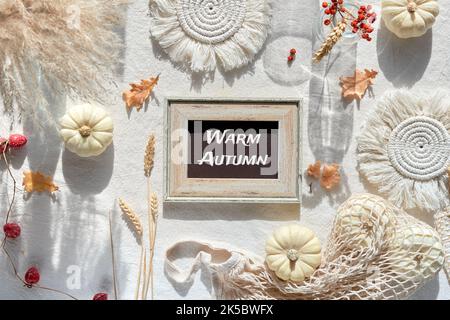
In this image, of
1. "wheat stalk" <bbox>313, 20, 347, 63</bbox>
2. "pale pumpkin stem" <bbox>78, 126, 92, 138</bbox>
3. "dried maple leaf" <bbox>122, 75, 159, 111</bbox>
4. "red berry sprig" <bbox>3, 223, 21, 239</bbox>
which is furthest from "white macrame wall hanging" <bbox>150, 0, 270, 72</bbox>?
"red berry sprig" <bbox>3, 223, 21, 239</bbox>

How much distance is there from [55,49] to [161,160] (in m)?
0.48

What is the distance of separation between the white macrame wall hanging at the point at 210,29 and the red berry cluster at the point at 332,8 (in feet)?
0.61

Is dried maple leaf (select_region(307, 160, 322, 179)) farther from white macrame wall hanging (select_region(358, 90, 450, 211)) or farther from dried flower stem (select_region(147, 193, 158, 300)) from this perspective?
dried flower stem (select_region(147, 193, 158, 300))

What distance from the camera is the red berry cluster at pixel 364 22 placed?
153cm

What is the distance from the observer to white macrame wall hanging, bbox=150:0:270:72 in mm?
1588

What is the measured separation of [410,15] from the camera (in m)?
1.53

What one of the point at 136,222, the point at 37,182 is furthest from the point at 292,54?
the point at 37,182

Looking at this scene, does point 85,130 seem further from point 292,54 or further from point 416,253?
point 416,253

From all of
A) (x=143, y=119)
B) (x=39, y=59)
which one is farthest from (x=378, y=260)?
(x=39, y=59)

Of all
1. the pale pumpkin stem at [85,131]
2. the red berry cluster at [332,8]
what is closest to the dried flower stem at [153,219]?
the pale pumpkin stem at [85,131]

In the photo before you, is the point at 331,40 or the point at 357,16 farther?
the point at 357,16

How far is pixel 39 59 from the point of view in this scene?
1.54 m
